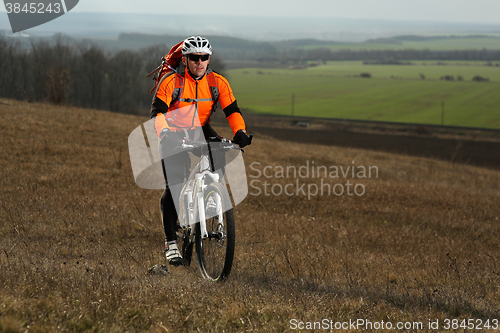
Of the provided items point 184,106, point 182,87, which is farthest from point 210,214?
point 182,87

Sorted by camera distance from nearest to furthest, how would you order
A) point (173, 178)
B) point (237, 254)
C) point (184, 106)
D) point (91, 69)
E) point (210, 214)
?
point (210, 214) → point (184, 106) → point (173, 178) → point (237, 254) → point (91, 69)

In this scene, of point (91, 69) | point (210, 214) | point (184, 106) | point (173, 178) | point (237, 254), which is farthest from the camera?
point (91, 69)

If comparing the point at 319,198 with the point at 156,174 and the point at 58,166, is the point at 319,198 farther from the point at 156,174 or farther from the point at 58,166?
the point at 58,166

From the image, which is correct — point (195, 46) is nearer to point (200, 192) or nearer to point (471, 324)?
point (200, 192)

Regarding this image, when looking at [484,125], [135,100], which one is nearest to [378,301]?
[484,125]

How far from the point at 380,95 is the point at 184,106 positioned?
114442 millimetres

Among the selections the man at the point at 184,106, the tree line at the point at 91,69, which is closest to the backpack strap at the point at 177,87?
the man at the point at 184,106

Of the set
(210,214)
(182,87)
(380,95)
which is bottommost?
(380,95)

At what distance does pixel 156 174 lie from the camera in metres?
15.0

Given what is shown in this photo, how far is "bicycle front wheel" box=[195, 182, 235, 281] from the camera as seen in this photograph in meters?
5.37

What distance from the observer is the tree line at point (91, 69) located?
77312mm

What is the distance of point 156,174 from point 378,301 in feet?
36.3

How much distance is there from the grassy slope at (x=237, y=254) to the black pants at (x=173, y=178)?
0.76 meters

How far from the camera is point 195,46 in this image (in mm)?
5688
